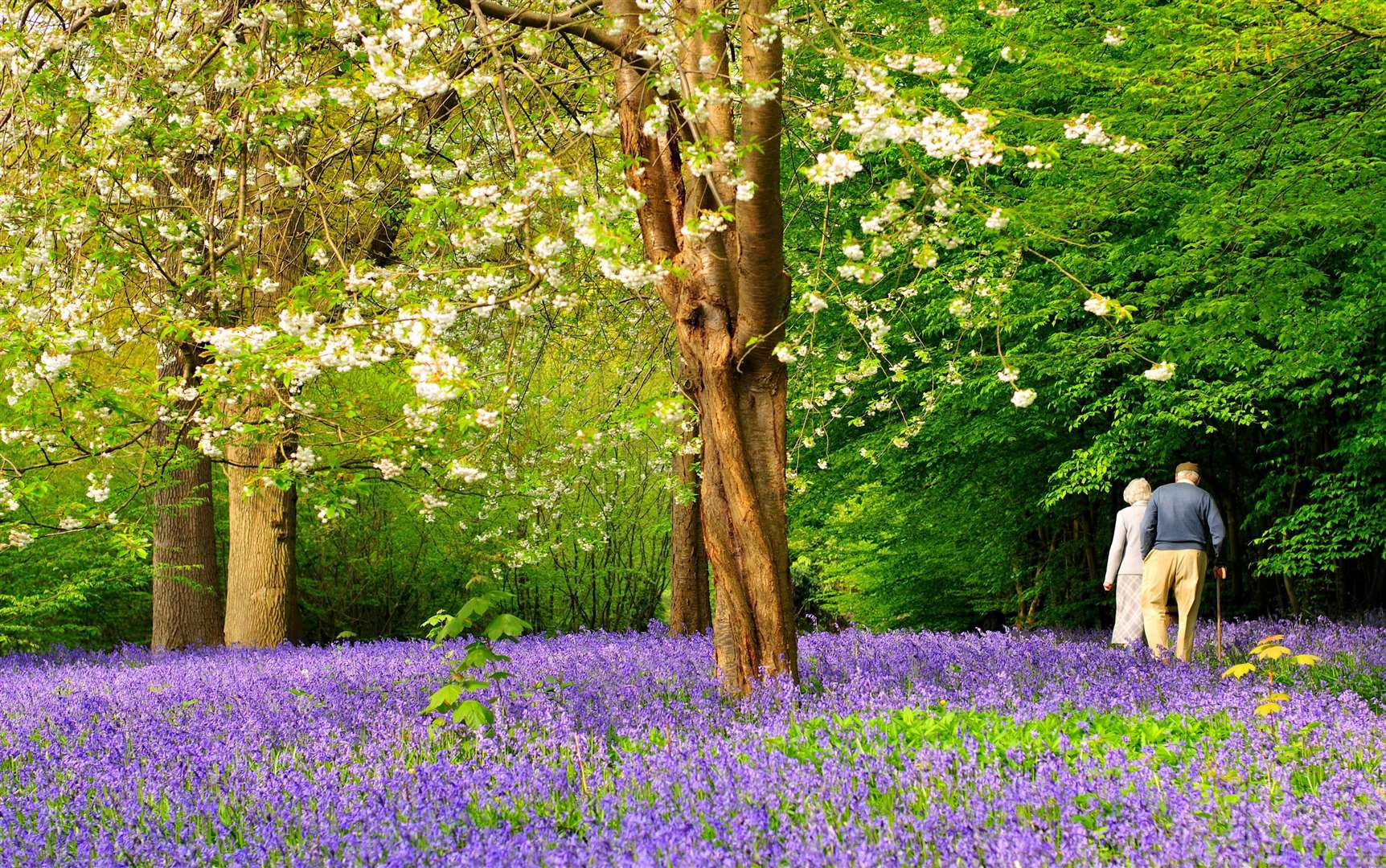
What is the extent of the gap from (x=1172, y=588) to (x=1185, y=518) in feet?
2.38

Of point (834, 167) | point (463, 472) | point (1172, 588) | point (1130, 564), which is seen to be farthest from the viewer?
point (1130, 564)

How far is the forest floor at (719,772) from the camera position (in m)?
3.38

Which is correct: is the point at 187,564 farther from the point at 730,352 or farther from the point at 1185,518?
the point at 1185,518

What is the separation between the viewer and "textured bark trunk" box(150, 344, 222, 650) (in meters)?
13.1

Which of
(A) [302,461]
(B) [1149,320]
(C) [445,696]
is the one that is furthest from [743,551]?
(B) [1149,320]

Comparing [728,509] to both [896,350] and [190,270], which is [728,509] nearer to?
[190,270]

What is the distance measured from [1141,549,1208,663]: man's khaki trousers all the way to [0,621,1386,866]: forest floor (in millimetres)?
2195

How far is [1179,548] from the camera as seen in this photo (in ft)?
31.5

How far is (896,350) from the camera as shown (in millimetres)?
13445

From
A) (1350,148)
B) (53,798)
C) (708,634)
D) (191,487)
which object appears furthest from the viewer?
(191,487)

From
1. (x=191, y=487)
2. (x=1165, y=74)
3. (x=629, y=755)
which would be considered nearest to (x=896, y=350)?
(x=1165, y=74)

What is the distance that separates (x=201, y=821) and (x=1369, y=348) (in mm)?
11787

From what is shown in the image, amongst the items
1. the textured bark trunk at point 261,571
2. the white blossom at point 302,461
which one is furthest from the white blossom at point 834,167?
the textured bark trunk at point 261,571

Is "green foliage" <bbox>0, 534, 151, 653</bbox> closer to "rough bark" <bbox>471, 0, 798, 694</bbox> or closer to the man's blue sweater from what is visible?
"rough bark" <bbox>471, 0, 798, 694</bbox>
